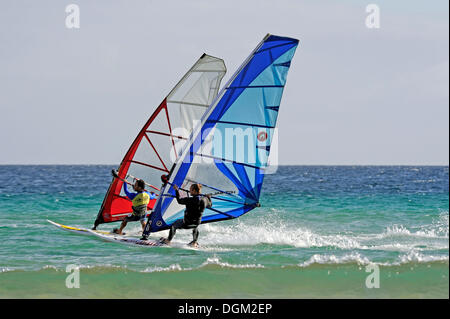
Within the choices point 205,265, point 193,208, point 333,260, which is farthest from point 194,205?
point 333,260

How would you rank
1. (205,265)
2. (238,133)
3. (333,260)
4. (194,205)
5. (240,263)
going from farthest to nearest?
1. (238,133)
2. (194,205)
3. (240,263)
4. (333,260)
5. (205,265)

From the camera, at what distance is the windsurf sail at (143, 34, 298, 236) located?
919cm

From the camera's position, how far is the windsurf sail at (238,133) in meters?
9.19

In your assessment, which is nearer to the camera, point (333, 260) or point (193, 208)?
point (333, 260)

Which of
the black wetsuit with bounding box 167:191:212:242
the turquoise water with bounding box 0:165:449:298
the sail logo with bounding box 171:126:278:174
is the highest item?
the sail logo with bounding box 171:126:278:174

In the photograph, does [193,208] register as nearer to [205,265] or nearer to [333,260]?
[205,265]

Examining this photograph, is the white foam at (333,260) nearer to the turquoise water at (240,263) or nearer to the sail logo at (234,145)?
the turquoise water at (240,263)

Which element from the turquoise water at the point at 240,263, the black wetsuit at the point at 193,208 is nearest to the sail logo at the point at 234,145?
the black wetsuit at the point at 193,208

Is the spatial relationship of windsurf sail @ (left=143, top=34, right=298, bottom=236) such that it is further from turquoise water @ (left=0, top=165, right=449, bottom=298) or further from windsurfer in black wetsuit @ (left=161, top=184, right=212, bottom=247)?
turquoise water @ (left=0, top=165, right=449, bottom=298)

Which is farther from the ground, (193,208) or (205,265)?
(193,208)

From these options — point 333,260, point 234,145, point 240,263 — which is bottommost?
point 240,263

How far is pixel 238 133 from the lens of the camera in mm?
9312

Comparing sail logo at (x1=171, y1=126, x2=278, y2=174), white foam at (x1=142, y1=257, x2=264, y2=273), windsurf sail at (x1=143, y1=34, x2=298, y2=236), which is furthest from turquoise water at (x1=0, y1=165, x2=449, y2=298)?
sail logo at (x1=171, y1=126, x2=278, y2=174)
